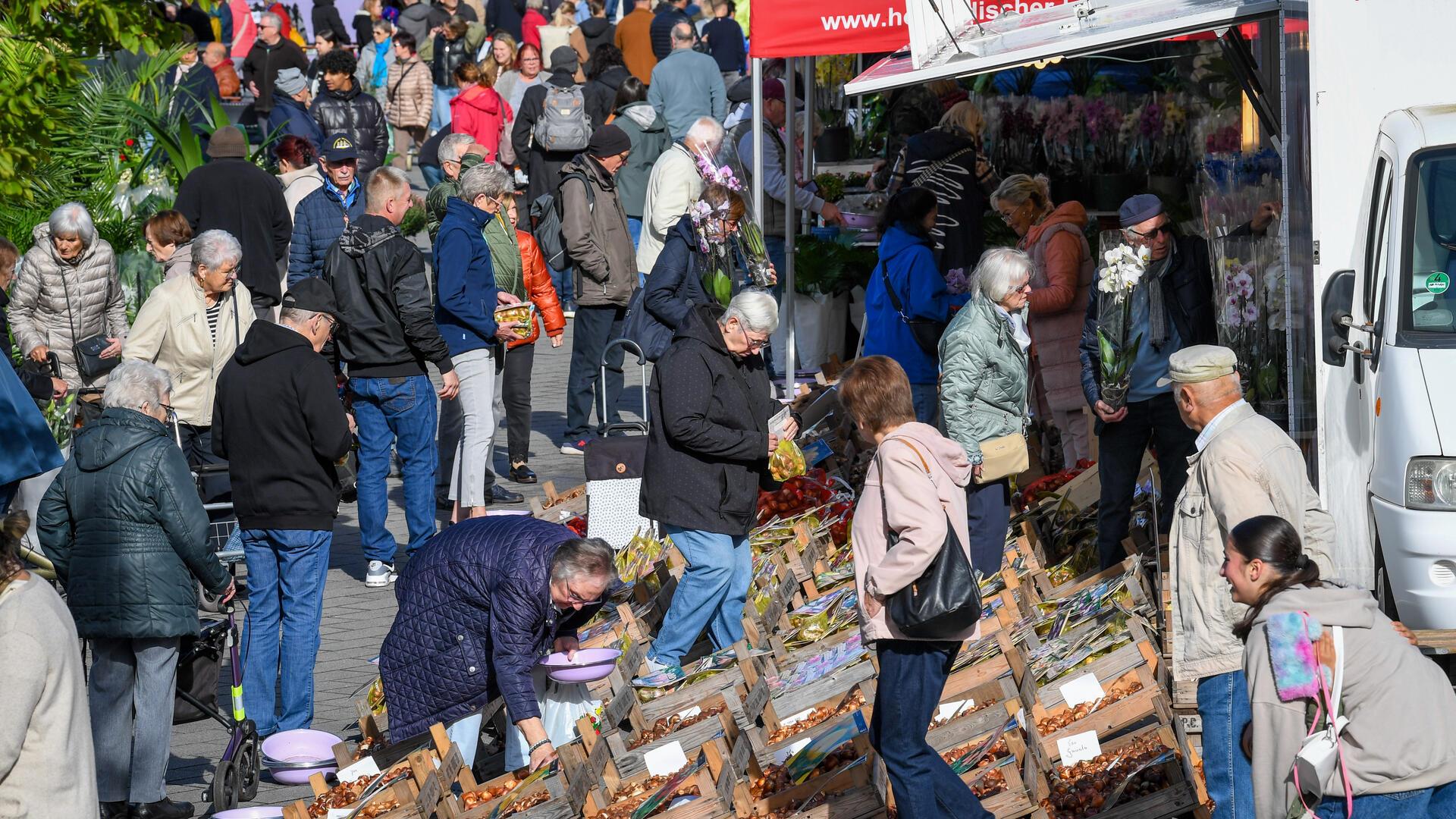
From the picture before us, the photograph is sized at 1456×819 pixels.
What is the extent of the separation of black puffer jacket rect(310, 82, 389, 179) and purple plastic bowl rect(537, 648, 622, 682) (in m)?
8.79

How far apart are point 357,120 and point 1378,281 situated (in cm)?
1011

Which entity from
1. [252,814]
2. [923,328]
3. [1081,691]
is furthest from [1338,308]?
[252,814]

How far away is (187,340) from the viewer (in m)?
8.60

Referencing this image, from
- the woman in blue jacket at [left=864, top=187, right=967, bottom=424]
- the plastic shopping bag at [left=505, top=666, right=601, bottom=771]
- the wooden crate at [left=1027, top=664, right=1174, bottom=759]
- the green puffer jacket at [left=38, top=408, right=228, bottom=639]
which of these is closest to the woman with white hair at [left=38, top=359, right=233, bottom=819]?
the green puffer jacket at [left=38, top=408, right=228, bottom=639]

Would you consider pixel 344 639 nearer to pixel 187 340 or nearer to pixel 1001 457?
pixel 187 340

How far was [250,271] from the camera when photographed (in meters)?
11.2

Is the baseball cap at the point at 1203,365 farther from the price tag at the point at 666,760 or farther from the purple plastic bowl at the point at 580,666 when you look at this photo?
the purple plastic bowl at the point at 580,666

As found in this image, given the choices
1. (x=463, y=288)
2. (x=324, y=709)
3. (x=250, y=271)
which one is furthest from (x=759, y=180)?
(x=324, y=709)

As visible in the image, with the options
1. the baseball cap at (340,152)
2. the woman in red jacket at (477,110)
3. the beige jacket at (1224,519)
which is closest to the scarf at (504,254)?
the baseball cap at (340,152)

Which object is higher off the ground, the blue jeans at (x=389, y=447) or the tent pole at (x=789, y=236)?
the tent pole at (x=789, y=236)

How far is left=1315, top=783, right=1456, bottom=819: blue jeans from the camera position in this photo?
424 centimetres

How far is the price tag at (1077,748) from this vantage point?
19.5 feet

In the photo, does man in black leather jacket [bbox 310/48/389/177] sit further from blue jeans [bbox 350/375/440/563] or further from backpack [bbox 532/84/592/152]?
blue jeans [bbox 350/375/440/563]

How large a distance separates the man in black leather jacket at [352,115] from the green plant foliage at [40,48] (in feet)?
20.2
